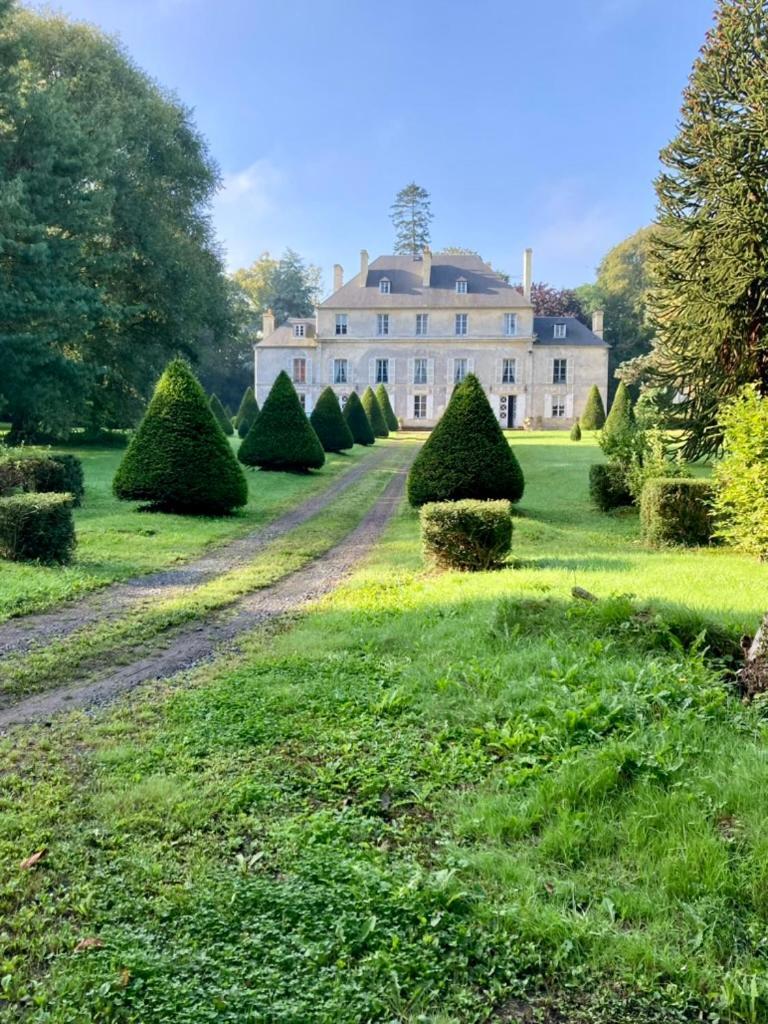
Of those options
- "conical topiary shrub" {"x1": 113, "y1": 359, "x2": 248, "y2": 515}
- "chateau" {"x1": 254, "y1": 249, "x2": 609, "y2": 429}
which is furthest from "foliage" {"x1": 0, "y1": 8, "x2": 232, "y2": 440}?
"chateau" {"x1": 254, "y1": 249, "x2": 609, "y2": 429}

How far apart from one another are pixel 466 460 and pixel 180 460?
460cm

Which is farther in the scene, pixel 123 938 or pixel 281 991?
pixel 123 938

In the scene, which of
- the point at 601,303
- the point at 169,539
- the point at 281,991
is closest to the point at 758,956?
the point at 281,991

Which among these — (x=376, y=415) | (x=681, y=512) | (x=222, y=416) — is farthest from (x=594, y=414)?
(x=681, y=512)

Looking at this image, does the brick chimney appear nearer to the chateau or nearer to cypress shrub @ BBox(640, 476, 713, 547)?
the chateau

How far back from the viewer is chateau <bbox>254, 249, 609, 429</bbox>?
45.7 m

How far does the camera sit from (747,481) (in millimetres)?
8484

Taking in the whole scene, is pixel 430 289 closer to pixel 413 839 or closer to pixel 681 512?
pixel 681 512

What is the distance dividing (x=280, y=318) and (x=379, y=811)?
61342 millimetres

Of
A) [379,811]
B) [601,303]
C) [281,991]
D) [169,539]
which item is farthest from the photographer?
[601,303]

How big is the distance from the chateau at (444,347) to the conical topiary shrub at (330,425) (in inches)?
817

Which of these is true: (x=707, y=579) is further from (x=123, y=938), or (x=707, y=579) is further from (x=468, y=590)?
(x=123, y=938)

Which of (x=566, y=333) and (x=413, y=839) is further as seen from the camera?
(x=566, y=333)

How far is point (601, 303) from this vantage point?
54.3m
